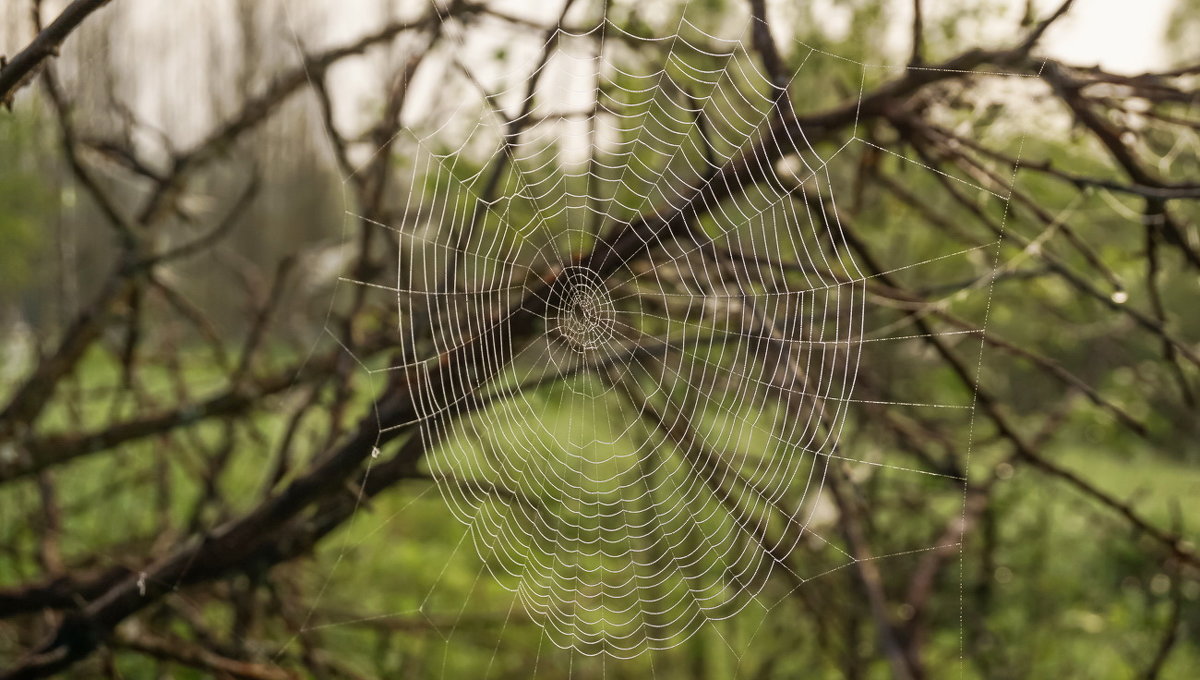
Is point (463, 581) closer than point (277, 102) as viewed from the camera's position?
No

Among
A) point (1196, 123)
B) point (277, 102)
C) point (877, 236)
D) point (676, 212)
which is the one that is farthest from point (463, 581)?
point (1196, 123)

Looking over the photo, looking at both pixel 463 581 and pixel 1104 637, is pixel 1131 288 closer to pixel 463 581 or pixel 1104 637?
pixel 1104 637

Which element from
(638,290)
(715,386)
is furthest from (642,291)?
(715,386)

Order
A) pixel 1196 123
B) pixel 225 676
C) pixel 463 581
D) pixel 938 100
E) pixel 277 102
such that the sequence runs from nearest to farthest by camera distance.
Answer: pixel 1196 123, pixel 938 100, pixel 225 676, pixel 277 102, pixel 463 581

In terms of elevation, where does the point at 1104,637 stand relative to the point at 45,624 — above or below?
below

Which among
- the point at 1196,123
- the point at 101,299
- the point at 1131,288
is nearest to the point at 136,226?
the point at 101,299

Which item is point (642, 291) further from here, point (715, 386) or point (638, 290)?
point (715, 386)

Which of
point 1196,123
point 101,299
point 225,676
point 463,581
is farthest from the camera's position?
point 463,581

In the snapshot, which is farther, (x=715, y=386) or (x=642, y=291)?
(x=715, y=386)

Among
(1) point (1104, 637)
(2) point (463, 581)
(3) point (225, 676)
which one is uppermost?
(3) point (225, 676)

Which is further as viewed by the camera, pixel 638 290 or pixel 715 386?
pixel 715 386
